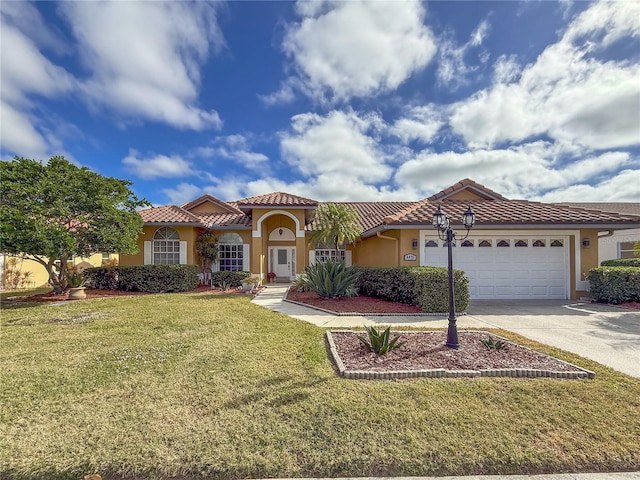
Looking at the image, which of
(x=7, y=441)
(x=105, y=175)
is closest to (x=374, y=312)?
(x=7, y=441)

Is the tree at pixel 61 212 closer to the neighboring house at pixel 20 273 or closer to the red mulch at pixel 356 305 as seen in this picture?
the neighboring house at pixel 20 273

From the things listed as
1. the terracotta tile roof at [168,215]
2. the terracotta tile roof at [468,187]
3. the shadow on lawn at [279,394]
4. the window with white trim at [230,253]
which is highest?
the terracotta tile roof at [468,187]

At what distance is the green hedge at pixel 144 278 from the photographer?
51.3 ft

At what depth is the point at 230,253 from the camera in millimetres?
19203

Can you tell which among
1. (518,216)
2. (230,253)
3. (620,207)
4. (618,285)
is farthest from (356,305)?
(620,207)

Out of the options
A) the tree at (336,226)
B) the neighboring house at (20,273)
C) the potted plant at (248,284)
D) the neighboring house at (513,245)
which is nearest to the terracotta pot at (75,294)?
the neighboring house at (20,273)

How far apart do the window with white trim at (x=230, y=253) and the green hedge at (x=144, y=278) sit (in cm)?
306

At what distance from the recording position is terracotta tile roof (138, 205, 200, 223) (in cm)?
1663

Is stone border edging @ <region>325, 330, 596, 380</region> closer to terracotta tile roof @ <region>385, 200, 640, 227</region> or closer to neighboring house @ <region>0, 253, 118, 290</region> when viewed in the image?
terracotta tile roof @ <region>385, 200, 640, 227</region>

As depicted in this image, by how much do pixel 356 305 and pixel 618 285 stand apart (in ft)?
33.5

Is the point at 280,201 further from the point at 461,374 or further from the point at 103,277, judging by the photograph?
the point at 461,374

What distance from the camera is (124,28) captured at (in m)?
8.47

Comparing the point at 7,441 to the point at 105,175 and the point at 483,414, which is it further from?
the point at 105,175

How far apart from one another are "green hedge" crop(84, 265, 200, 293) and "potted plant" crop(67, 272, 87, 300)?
1.82m
